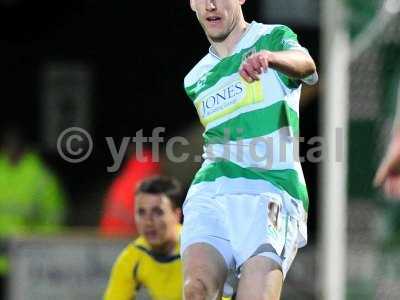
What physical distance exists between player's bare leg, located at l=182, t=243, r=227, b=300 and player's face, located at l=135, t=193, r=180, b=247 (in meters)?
1.54

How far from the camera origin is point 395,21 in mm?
10242

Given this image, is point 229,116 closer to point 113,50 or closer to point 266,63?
point 266,63

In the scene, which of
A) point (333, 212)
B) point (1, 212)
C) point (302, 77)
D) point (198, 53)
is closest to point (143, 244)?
point (302, 77)

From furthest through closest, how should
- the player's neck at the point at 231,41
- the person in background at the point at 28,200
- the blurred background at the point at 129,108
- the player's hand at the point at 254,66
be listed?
the person in background at the point at 28,200
the blurred background at the point at 129,108
the player's neck at the point at 231,41
the player's hand at the point at 254,66

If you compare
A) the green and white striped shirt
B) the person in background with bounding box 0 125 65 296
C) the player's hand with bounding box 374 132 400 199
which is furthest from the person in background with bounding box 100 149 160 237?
the green and white striped shirt

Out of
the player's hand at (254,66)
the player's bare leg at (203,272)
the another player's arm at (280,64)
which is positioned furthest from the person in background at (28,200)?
the player's hand at (254,66)

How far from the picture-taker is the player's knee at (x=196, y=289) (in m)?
5.46

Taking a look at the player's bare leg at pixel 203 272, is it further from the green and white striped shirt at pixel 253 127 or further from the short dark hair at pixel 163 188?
the short dark hair at pixel 163 188

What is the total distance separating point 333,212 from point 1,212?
9.77 feet

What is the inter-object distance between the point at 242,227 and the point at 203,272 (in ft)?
0.93

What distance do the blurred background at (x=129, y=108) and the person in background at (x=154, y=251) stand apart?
9.06 feet

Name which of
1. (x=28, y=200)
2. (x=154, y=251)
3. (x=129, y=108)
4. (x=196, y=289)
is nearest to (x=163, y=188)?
(x=154, y=251)

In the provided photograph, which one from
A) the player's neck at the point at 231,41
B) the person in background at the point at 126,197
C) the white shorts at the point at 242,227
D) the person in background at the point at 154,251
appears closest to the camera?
the white shorts at the point at 242,227

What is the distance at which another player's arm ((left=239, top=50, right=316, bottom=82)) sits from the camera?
A: 5148 millimetres
